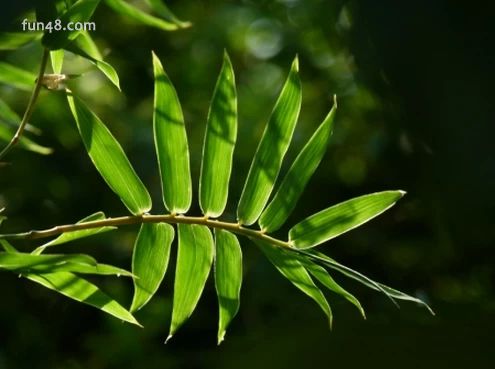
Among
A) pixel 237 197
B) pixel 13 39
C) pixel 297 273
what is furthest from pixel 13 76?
pixel 237 197

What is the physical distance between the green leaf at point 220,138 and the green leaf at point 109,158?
57 millimetres

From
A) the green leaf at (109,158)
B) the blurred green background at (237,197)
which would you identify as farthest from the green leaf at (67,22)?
the blurred green background at (237,197)

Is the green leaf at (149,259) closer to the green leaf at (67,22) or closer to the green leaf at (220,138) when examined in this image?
the green leaf at (220,138)

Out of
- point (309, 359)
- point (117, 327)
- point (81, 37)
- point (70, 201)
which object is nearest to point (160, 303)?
point (117, 327)

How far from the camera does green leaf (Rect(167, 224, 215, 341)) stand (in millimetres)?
772

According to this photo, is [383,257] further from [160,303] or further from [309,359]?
[309,359]

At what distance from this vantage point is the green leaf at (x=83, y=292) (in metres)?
0.73

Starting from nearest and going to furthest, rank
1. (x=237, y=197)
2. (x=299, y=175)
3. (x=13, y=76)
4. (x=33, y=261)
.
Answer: (x=33, y=261), (x=299, y=175), (x=13, y=76), (x=237, y=197)

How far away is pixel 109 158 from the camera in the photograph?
78 centimetres

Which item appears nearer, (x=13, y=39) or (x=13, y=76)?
(x=13, y=39)

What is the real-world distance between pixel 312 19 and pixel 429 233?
0.46 metres

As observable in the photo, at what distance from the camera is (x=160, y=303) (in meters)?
1.62

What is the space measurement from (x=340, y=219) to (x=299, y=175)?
0.17 feet

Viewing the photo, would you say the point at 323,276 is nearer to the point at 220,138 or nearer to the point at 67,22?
the point at 220,138
